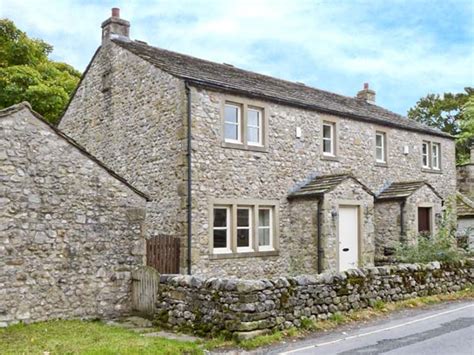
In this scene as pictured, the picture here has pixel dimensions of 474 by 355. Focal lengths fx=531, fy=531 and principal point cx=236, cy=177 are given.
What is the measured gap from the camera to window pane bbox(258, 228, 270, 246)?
1789 cm

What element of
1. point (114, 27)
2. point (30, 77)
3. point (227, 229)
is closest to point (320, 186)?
point (227, 229)

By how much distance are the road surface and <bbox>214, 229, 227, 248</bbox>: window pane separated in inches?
239

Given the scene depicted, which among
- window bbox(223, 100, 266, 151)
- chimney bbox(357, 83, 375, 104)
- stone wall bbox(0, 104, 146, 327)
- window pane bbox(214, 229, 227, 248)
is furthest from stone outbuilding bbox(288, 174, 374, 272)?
chimney bbox(357, 83, 375, 104)

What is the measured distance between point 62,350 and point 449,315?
854cm

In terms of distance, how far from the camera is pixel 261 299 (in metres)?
Answer: 9.90

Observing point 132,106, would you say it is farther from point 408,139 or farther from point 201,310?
point 408,139

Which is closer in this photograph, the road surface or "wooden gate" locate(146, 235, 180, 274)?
the road surface

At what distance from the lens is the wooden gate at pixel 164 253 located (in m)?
14.6

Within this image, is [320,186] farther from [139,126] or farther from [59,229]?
[59,229]

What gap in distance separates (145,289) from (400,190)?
1304cm

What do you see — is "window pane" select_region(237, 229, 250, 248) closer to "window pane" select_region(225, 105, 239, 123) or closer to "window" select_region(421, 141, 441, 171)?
"window pane" select_region(225, 105, 239, 123)

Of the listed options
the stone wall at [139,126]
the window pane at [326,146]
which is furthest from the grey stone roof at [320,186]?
the stone wall at [139,126]

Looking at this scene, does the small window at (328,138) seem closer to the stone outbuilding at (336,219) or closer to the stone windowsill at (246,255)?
the stone outbuilding at (336,219)

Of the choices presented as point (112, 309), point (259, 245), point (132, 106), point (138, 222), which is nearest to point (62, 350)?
point (112, 309)
